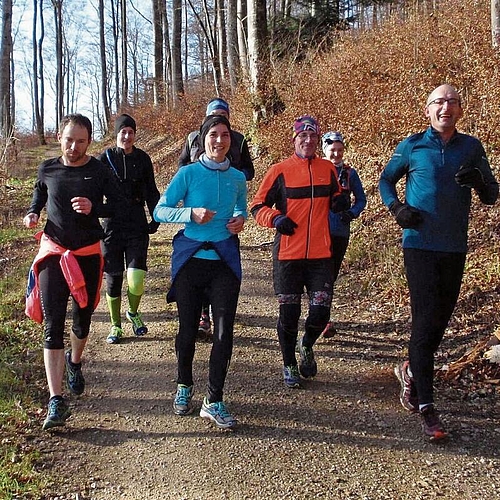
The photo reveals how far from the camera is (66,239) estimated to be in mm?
4254

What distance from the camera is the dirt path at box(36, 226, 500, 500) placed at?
11.6 ft

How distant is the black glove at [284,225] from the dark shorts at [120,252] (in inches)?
71.8

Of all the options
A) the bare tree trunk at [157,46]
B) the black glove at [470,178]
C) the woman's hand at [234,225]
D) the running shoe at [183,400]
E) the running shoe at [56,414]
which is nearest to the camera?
the black glove at [470,178]

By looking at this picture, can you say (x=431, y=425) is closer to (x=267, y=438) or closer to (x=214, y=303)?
(x=267, y=438)

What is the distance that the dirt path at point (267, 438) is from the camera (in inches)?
139

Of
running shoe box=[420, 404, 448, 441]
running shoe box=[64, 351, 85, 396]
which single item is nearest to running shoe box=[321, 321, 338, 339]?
running shoe box=[420, 404, 448, 441]

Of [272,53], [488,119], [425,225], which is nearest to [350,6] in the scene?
[272,53]

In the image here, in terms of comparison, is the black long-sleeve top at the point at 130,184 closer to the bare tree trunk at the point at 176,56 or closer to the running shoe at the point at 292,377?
the running shoe at the point at 292,377

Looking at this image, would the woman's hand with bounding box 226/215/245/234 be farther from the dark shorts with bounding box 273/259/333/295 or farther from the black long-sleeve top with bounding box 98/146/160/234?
the black long-sleeve top with bounding box 98/146/160/234

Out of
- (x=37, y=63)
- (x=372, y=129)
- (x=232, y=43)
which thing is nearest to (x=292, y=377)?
(x=372, y=129)

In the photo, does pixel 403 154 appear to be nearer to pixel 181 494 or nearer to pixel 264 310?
pixel 181 494

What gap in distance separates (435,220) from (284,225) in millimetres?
1084

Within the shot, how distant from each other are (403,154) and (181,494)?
2.70m

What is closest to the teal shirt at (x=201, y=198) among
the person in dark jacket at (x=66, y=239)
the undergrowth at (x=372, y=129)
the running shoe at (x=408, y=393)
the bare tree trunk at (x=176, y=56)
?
the person in dark jacket at (x=66, y=239)
